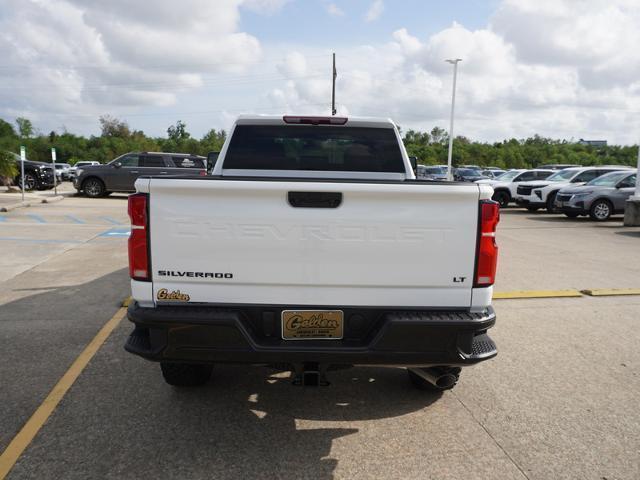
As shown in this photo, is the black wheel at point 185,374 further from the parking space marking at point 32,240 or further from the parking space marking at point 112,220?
the parking space marking at point 112,220

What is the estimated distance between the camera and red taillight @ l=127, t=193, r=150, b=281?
9.74 ft

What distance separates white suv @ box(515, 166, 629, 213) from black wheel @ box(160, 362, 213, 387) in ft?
60.7

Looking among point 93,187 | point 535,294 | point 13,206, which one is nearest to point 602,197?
point 535,294

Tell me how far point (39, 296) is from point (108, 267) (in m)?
1.96

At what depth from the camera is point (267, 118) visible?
4754 millimetres

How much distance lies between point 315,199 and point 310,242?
0.24 meters

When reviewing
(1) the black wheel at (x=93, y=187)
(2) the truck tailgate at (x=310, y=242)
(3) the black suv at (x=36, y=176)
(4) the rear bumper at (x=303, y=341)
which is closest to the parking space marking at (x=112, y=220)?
(1) the black wheel at (x=93, y=187)

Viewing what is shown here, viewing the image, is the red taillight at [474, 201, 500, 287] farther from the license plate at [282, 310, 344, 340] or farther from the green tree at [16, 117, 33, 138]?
the green tree at [16, 117, 33, 138]

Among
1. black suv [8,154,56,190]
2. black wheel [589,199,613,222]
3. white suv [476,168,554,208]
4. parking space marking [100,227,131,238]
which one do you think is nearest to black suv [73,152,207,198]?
black suv [8,154,56,190]

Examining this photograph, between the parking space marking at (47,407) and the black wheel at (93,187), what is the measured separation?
19452 mm

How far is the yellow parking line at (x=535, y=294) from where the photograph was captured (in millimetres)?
7128

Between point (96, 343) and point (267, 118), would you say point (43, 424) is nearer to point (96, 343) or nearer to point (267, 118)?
point (96, 343)

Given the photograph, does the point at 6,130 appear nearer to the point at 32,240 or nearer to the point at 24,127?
the point at 24,127

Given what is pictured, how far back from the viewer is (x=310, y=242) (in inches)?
118
